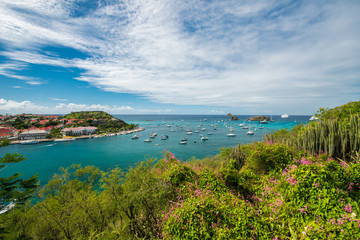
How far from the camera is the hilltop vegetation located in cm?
350

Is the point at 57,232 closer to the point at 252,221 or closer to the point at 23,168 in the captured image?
the point at 252,221

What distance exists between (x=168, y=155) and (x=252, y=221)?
5249mm

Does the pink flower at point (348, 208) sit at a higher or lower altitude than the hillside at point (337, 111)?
lower

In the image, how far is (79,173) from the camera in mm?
12016

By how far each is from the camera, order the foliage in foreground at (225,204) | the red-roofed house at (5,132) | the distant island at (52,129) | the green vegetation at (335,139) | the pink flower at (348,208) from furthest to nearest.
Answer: the distant island at (52,129), the red-roofed house at (5,132), the green vegetation at (335,139), the foliage in foreground at (225,204), the pink flower at (348,208)

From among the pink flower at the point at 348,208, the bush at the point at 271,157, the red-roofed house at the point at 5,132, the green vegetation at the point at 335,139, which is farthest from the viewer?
the red-roofed house at the point at 5,132

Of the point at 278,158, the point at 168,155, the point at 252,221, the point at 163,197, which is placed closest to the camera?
the point at 252,221

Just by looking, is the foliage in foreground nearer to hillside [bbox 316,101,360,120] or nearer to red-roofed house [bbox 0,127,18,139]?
red-roofed house [bbox 0,127,18,139]

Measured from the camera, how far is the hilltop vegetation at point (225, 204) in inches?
138

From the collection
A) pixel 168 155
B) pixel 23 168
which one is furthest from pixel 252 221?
pixel 23 168

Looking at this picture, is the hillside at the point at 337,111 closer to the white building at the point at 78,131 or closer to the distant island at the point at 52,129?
the distant island at the point at 52,129

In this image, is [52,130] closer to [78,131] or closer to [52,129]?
[52,129]

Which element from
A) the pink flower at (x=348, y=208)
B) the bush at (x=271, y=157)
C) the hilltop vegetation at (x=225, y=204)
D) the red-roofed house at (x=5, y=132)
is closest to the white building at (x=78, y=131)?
the red-roofed house at (x=5, y=132)

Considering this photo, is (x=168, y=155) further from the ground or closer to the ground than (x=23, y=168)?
further from the ground
